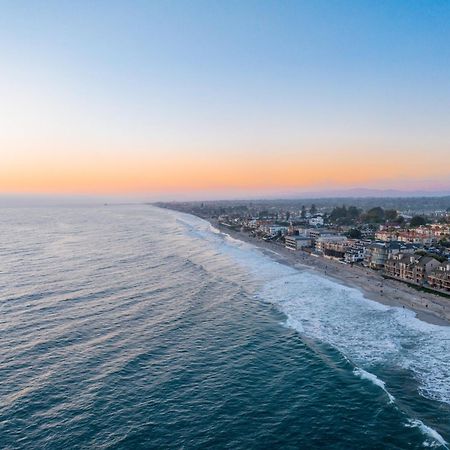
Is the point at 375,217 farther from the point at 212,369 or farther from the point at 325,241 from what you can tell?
the point at 212,369

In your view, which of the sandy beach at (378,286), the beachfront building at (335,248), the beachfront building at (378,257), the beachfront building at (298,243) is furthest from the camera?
the beachfront building at (298,243)

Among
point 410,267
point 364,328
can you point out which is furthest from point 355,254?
point 364,328

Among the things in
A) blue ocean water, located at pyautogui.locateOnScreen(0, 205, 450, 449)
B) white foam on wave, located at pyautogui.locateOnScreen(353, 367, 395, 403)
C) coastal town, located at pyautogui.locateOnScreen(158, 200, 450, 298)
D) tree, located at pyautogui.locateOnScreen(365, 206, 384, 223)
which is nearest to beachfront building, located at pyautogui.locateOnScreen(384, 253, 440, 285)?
coastal town, located at pyautogui.locateOnScreen(158, 200, 450, 298)

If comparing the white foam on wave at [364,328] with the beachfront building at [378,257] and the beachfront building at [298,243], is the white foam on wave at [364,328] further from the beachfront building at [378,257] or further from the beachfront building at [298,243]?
the beachfront building at [298,243]

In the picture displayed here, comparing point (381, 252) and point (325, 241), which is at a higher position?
point (381, 252)

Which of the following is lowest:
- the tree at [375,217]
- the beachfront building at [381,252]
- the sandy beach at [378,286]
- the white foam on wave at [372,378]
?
the sandy beach at [378,286]

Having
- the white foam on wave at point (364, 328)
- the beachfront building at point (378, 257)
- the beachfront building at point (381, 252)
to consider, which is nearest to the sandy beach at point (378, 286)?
the beachfront building at point (378, 257)

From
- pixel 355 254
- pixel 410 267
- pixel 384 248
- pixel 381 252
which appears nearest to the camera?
pixel 410 267

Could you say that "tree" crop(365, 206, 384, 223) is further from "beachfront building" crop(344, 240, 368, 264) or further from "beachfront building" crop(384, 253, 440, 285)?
"beachfront building" crop(384, 253, 440, 285)
